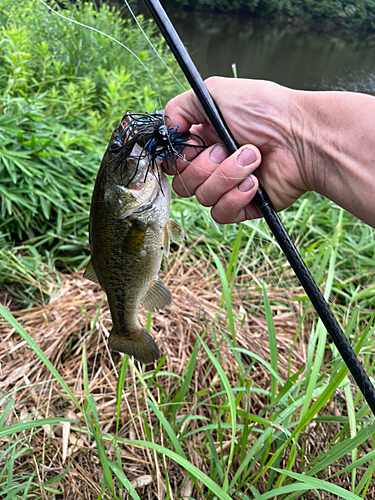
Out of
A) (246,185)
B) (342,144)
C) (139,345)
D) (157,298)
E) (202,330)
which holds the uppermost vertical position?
(342,144)

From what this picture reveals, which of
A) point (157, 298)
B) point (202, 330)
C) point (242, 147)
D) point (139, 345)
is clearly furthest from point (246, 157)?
point (202, 330)

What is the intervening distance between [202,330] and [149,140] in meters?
1.63

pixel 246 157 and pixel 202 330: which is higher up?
pixel 246 157

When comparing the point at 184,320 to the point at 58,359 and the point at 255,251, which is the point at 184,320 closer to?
the point at 58,359

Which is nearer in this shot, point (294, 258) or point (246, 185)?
point (294, 258)

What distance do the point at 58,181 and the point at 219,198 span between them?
205cm

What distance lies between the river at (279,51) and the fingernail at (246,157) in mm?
10464

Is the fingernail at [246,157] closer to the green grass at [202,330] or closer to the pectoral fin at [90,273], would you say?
the green grass at [202,330]

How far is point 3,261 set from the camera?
271 cm

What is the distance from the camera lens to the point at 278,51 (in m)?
17.1

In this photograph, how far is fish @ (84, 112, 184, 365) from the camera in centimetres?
134

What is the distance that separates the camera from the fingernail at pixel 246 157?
1453 millimetres

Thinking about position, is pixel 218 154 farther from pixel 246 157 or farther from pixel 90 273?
pixel 90 273

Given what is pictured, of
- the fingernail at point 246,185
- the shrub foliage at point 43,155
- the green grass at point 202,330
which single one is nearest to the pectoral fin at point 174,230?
the fingernail at point 246,185
